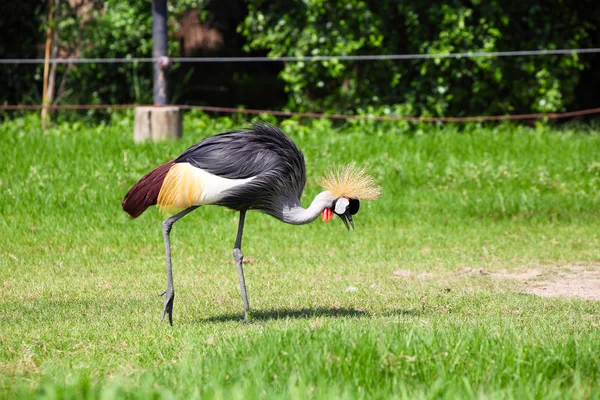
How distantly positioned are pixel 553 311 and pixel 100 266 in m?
4.25

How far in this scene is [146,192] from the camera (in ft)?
22.1

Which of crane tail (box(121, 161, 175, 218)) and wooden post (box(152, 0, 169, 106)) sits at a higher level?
wooden post (box(152, 0, 169, 106))

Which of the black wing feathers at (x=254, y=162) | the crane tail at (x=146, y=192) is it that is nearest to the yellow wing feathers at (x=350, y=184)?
the black wing feathers at (x=254, y=162)

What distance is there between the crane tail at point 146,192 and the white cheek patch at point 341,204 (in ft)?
3.97

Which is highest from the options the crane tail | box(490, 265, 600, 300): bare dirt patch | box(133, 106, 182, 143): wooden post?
box(133, 106, 182, 143): wooden post

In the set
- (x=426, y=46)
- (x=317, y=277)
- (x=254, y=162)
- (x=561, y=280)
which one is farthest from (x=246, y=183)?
(x=426, y=46)

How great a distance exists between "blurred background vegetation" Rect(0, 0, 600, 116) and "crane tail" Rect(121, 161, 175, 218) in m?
8.84

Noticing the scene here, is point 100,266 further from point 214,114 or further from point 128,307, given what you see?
point 214,114

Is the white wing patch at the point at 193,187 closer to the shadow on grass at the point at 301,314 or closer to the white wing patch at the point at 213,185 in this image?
the white wing patch at the point at 213,185

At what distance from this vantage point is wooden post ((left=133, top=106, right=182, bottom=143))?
1277cm

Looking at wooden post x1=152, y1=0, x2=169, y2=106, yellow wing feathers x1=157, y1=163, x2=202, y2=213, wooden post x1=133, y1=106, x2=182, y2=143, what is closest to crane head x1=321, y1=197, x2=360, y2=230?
yellow wing feathers x1=157, y1=163, x2=202, y2=213

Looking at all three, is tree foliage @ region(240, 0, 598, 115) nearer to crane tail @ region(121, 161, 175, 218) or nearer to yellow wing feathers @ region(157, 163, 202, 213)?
crane tail @ region(121, 161, 175, 218)

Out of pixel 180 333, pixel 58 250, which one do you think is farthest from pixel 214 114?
pixel 180 333

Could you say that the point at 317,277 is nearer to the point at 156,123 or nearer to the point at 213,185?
the point at 213,185
